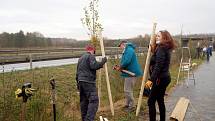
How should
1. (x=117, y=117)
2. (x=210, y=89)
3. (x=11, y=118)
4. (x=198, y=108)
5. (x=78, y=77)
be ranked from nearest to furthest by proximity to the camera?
(x=11, y=118) → (x=78, y=77) → (x=117, y=117) → (x=198, y=108) → (x=210, y=89)

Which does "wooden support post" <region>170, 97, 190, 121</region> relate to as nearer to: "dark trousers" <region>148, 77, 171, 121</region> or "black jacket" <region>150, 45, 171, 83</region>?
"dark trousers" <region>148, 77, 171, 121</region>

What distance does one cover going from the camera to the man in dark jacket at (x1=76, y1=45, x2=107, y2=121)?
27.2 feet

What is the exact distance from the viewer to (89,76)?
27.5 feet

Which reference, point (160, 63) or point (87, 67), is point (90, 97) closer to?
point (87, 67)

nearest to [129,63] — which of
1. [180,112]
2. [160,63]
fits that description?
[180,112]

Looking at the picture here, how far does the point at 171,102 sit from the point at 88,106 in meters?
4.47

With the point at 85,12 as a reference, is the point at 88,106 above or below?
below

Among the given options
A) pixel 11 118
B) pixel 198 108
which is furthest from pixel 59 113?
pixel 198 108

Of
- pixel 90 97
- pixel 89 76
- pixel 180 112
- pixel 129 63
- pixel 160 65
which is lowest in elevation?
pixel 180 112

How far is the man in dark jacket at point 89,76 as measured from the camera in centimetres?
828

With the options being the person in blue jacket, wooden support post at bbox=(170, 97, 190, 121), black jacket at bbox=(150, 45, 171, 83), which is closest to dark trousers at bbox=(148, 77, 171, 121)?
black jacket at bbox=(150, 45, 171, 83)

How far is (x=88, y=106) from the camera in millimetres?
8562

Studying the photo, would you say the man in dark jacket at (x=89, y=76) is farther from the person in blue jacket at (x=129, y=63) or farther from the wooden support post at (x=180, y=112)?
the wooden support post at (x=180, y=112)

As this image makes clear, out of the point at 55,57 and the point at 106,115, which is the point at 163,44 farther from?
the point at 55,57
